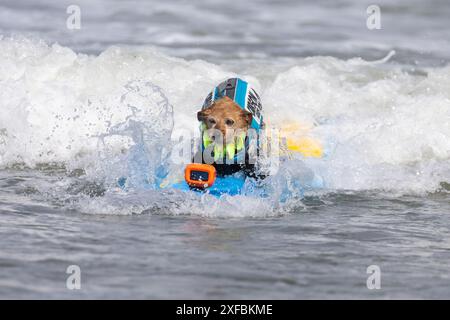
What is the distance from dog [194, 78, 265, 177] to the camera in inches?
325

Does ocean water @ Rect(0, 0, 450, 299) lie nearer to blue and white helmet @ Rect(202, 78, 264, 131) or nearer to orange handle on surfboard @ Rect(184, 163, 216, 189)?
orange handle on surfboard @ Rect(184, 163, 216, 189)

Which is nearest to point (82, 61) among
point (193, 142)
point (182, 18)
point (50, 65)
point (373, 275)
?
point (50, 65)

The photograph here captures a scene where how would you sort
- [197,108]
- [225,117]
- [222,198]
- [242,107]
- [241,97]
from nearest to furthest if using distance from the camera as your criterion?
[222,198], [225,117], [242,107], [241,97], [197,108]

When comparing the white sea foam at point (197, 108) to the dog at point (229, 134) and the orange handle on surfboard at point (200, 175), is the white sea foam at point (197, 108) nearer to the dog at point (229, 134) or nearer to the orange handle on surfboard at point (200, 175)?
the dog at point (229, 134)

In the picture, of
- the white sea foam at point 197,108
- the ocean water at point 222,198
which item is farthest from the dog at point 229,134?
the white sea foam at point 197,108

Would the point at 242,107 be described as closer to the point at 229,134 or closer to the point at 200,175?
the point at 229,134

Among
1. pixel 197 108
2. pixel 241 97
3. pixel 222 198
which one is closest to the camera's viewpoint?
pixel 222 198

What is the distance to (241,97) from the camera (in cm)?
848

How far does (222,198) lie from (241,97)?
3.51 feet

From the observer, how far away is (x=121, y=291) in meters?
5.59

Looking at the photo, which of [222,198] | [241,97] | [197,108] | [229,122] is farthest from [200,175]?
[197,108]

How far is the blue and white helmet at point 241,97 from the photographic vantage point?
8438 millimetres
